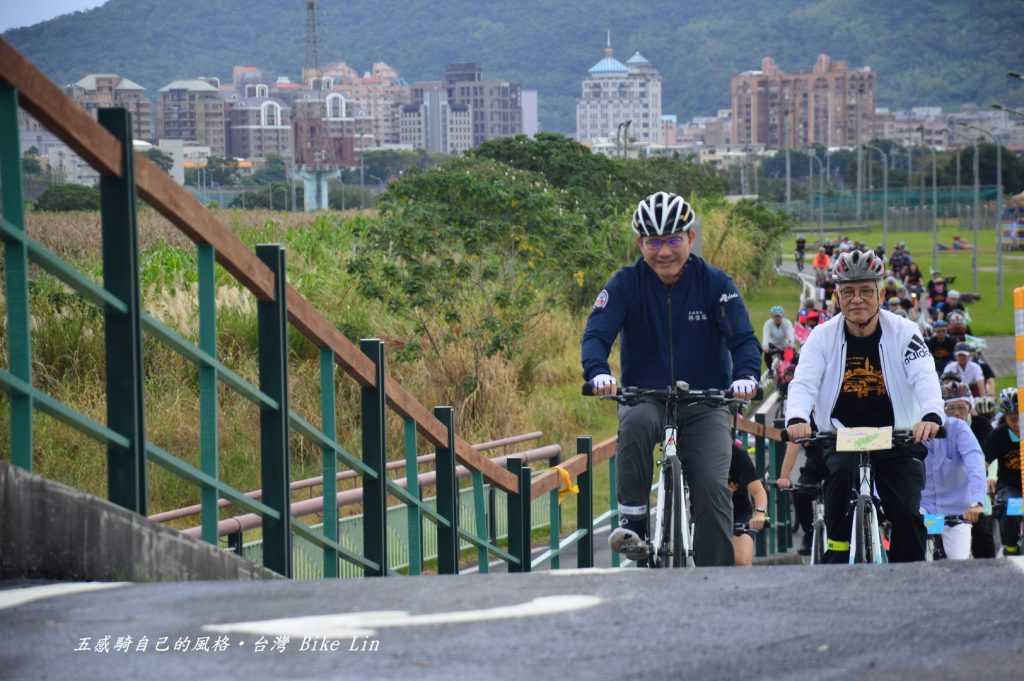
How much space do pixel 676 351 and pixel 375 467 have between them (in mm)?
1385

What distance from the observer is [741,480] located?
29.6 ft

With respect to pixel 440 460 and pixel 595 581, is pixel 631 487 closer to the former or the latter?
pixel 440 460

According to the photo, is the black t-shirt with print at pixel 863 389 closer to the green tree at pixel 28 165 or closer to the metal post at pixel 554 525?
the green tree at pixel 28 165

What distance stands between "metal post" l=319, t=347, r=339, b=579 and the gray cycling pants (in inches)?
A: 50.5

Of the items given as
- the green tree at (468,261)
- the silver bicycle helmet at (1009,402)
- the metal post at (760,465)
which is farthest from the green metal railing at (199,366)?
the green tree at (468,261)

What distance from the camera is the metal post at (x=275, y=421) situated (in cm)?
618

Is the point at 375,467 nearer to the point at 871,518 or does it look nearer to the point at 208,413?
the point at 208,413

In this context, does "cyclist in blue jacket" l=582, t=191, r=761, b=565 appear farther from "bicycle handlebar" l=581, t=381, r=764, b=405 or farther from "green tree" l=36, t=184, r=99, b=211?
"green tree" l=36, t=184, r=99, b=211

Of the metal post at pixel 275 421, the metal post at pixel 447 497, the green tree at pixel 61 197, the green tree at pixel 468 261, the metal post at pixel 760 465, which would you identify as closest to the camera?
the metal post at pixel 275 421

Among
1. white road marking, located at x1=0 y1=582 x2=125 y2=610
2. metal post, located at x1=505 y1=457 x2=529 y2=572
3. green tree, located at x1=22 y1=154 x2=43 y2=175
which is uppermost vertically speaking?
green tree, located at x1=22 y1=154 x2=43 y2=175

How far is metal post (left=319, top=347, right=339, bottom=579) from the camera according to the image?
6.77 metres

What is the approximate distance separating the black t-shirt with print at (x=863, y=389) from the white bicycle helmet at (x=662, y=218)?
848 millimetres

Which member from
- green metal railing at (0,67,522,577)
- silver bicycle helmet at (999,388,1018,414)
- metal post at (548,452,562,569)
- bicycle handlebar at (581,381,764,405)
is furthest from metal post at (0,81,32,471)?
silver bicycle helmet at (999,388,1018,414)

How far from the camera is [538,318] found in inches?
1133
